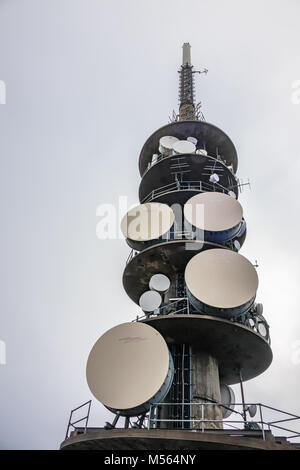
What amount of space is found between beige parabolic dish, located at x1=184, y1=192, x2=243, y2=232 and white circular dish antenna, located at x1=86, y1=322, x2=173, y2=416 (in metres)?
6.45

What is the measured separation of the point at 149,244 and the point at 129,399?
8022 mm

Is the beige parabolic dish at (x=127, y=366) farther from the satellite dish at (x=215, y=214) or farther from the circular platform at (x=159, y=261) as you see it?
the satellite dish at (x=215, y=214)

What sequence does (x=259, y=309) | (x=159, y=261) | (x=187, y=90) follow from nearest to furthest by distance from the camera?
(x=259, y=309) < (x=159, y=261) < (x=187, y=90)

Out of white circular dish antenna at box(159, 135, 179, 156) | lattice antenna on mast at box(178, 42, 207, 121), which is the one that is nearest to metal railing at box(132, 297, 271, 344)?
white circular dish antenna at box(159, 135, 179, 156)

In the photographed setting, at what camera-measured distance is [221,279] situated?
46.5 ft

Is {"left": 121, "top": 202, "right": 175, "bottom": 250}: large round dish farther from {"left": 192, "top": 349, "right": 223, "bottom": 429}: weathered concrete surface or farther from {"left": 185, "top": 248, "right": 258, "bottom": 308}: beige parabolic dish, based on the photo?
{"left": 192, "top": 349, "right": 223, "bottom": 429}: weathered concrete surface

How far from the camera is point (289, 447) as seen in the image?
9625mm

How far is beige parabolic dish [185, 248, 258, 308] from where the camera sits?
1357cm

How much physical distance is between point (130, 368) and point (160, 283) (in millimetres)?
4880

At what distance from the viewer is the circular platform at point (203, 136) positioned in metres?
23.0

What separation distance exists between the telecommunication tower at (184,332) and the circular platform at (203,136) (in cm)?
210

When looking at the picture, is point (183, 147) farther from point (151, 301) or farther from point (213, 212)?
point (151, 301)

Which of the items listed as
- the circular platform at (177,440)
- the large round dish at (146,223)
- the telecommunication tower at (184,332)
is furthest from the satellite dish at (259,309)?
the circular platform at (177,440)

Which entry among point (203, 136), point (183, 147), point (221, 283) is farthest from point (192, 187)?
point (221, 283)
